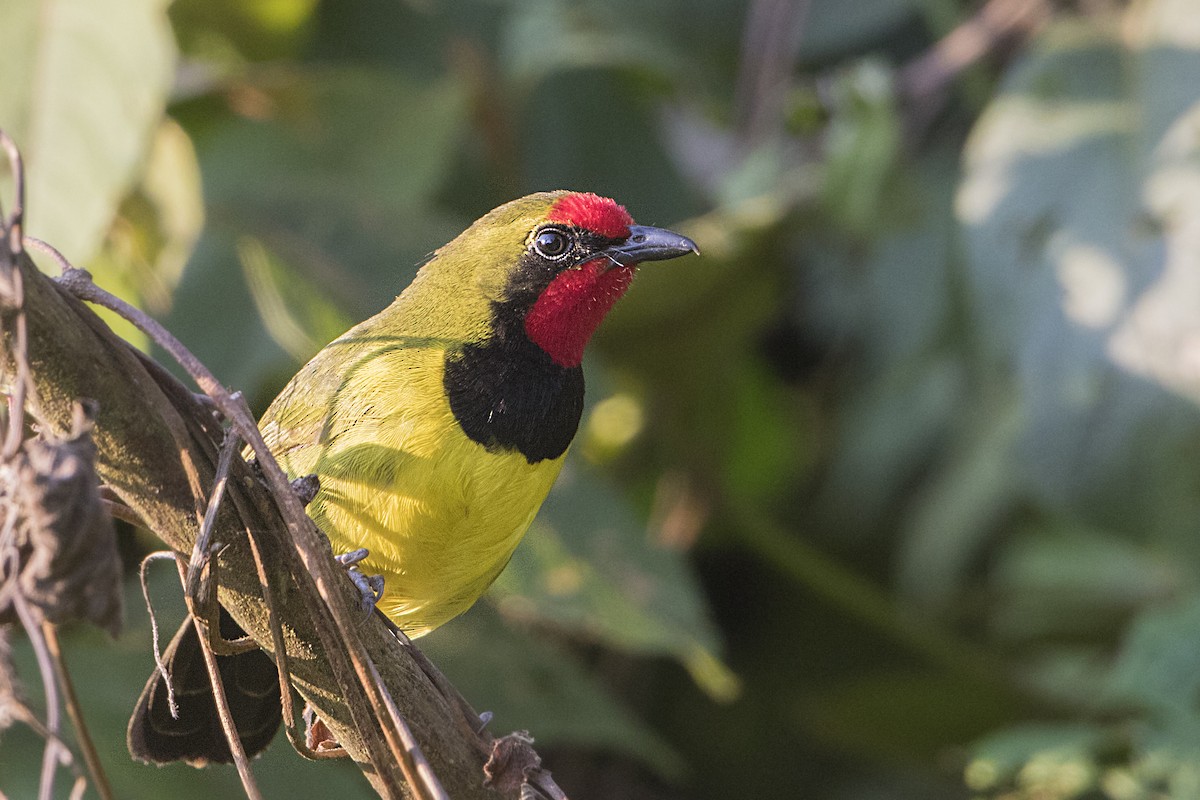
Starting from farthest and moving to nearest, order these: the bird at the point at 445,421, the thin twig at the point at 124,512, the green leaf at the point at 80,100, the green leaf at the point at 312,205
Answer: the green leaf at the point at 312,205 → the green leaf at the point at 80,100 → the bird at the point at 445,421 → the thin twig at the point at 124,512

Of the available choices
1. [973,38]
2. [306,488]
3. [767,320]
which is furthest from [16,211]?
[973,38]

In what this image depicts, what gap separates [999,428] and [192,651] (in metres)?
3.36

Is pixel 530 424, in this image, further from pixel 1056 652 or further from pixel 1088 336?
pixel 1056 652

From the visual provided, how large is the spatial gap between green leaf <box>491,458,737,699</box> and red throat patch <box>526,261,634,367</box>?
A: 0.96 metres

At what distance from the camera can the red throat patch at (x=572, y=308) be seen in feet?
8.41

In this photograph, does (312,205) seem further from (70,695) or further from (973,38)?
(70,695)

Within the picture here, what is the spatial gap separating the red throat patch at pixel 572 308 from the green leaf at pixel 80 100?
45.1 inches

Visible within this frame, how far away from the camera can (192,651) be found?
7.13 feet

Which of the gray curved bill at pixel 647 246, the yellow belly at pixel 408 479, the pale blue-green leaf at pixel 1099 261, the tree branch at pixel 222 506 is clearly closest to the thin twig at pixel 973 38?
the pale blue-green leaf at pixel 1099 261

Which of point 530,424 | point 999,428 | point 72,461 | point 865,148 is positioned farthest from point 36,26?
point 999,428

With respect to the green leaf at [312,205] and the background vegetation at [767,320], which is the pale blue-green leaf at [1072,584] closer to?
the background vegetation at [767,320]

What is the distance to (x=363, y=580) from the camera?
2145 mm

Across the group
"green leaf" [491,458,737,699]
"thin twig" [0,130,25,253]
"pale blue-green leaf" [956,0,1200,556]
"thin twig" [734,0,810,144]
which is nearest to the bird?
"thin twig" [0,130,25,253]

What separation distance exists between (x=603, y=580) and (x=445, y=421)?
4.63ft
